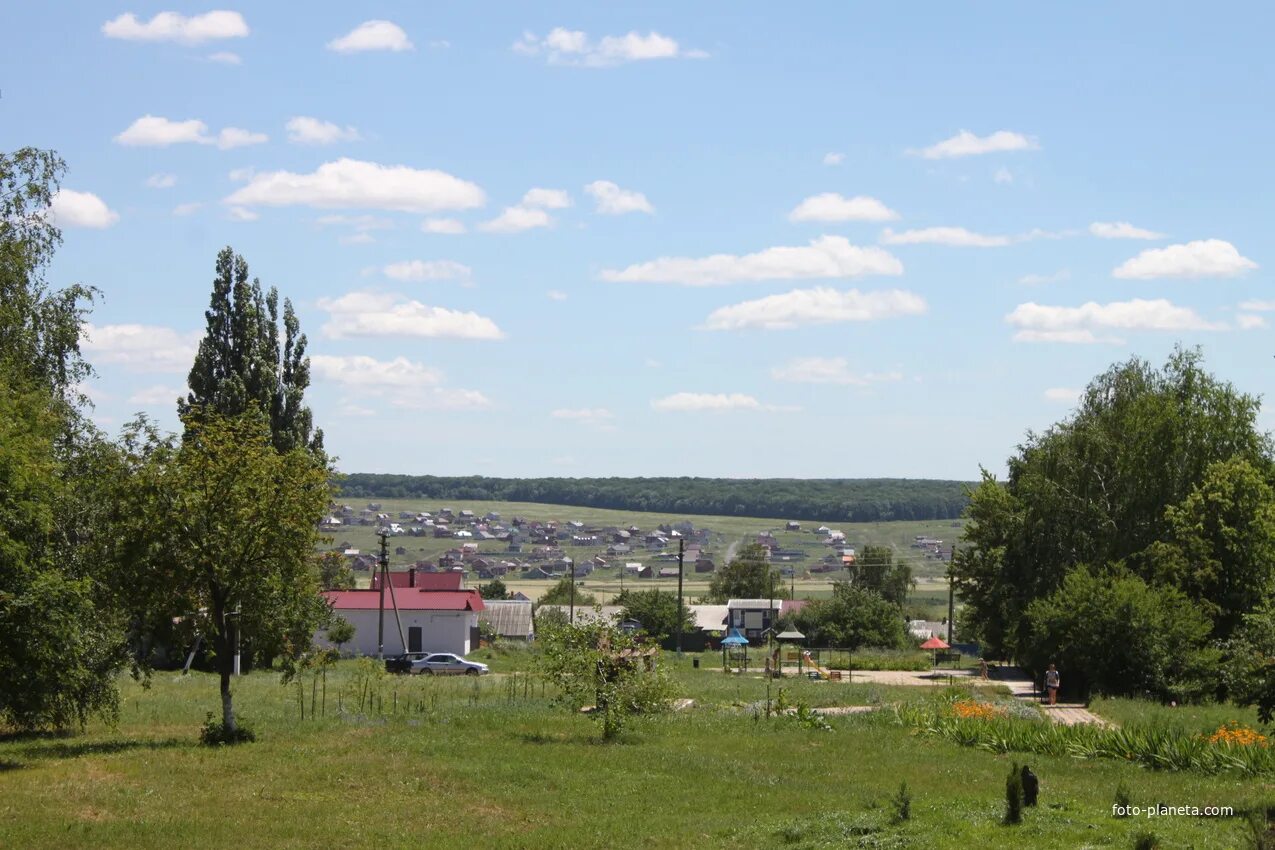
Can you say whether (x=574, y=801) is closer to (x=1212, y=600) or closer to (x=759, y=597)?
(x=1212, y=600)

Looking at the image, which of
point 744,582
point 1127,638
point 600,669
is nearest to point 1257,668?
point 600,669

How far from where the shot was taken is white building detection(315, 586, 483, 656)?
66562mm

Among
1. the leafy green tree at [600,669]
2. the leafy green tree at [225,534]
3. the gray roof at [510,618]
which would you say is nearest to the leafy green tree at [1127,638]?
the leafy green tree at [600,669]

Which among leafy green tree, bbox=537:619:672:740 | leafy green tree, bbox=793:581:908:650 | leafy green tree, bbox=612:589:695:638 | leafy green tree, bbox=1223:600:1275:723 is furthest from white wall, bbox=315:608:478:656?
leafy green tree, bbox=1223:600:1275:723

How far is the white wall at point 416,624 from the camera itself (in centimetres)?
6650

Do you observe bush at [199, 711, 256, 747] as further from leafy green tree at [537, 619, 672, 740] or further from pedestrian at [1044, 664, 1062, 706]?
pedestrian at [1044, 664, 1062, 706]

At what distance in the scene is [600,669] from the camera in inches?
1184

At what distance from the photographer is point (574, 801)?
20453 mm

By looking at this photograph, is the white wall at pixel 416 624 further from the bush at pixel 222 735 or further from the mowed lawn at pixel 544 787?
the bush at pixel 222 735

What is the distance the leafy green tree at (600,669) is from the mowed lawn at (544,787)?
2.19 feet

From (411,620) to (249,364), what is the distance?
22.3 metres

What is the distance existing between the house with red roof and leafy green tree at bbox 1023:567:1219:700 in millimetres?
33242

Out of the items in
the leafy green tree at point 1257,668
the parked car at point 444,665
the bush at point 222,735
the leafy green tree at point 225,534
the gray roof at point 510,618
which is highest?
the leafy green tree at point 225,534

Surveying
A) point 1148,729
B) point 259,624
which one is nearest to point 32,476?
point 259,624
